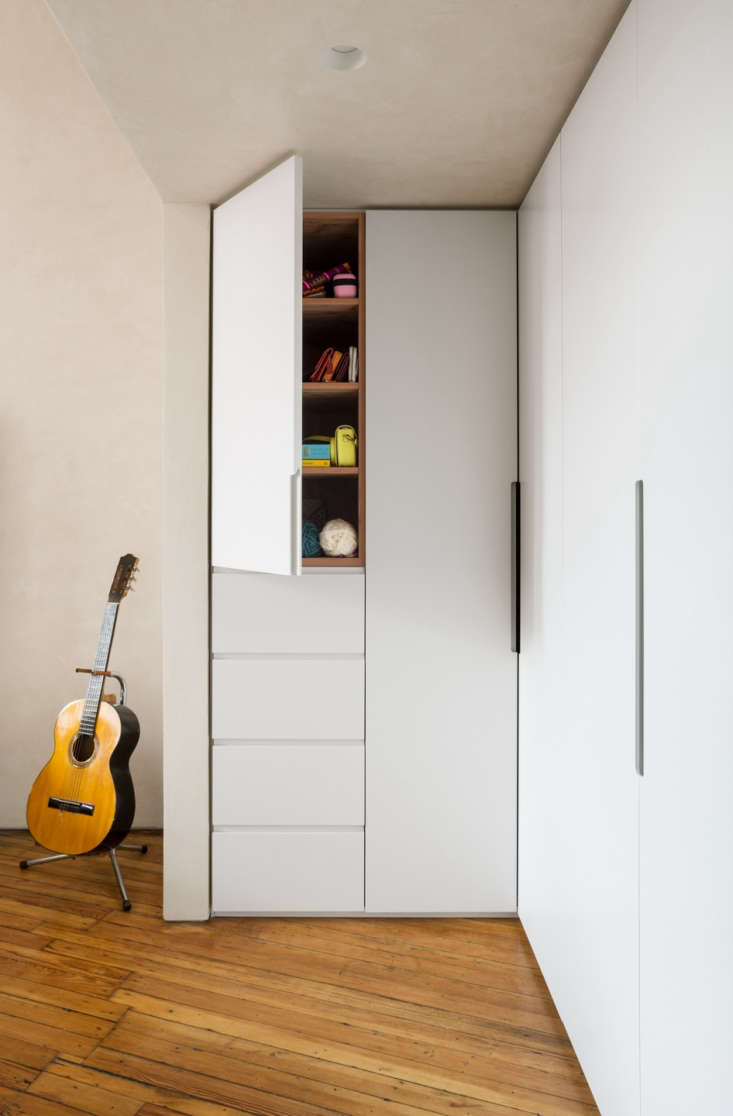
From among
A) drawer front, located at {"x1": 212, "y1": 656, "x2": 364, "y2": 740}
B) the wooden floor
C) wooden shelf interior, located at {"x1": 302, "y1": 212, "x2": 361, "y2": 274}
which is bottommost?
the wooden floor

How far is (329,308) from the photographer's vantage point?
2.59 metres

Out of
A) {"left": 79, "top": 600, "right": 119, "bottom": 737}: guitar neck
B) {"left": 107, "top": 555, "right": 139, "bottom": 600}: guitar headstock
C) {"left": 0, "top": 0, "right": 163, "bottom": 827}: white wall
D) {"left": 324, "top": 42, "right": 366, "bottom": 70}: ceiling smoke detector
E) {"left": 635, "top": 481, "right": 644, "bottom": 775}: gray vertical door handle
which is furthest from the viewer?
{"left": 0, "top": 0, "right": 163, "bottom": 827}: white wall

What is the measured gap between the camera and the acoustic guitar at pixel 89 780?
2.64 m

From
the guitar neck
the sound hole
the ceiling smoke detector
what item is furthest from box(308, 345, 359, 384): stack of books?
the sound hole

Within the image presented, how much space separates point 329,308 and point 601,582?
1.41 meters

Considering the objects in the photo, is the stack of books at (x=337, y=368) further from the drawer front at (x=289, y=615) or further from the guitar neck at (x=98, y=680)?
the guitar neck at (x=98, y=680)

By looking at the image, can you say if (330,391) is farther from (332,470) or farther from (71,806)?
(71,806)

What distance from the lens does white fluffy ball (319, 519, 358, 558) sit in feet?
8.37

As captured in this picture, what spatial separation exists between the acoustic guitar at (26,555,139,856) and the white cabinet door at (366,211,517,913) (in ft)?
2.81

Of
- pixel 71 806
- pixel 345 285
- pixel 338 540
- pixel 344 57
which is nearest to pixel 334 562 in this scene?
pixel 338 540

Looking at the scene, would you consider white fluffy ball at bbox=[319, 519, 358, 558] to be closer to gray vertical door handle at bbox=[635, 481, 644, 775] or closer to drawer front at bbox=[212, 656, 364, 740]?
drawer front at bbox=[212, 656, 364, 740]

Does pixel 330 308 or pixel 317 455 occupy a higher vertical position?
pixel 330 308

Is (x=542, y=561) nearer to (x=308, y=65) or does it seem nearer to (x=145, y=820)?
(x=308, y=65)

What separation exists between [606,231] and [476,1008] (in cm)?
193
